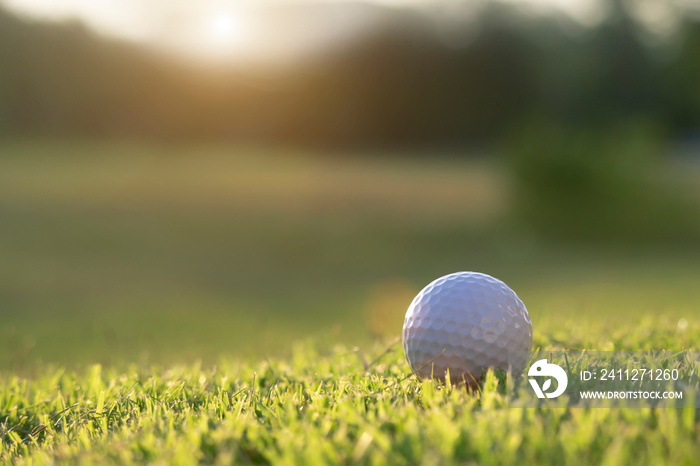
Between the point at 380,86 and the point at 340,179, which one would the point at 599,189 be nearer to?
the point at 340,179

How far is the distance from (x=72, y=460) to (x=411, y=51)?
1861 inches

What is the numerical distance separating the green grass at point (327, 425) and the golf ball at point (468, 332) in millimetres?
154

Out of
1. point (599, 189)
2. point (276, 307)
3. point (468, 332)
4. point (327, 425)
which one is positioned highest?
point (599, 189)

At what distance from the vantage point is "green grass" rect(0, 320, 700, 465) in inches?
74.0

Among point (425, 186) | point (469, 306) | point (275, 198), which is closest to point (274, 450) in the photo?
point (469, 306)

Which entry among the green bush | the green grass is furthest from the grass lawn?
the green bush

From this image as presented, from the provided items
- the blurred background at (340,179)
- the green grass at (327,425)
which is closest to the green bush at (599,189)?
the blurred background at (340,179)

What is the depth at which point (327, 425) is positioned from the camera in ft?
7.25

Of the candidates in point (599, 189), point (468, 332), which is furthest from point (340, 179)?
point (468, 332)

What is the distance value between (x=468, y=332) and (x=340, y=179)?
1107 inches

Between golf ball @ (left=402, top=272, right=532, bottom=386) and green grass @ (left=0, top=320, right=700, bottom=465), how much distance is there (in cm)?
15

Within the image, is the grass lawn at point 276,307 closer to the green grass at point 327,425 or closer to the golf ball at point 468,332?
the green grass at point 327,425

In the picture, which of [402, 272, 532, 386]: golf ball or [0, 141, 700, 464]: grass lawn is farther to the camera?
[402, 272, 532, 386]: golf ball

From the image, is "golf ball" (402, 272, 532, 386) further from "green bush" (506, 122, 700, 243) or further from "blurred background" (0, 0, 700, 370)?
"green bush" (506, 122, 700, 243)
